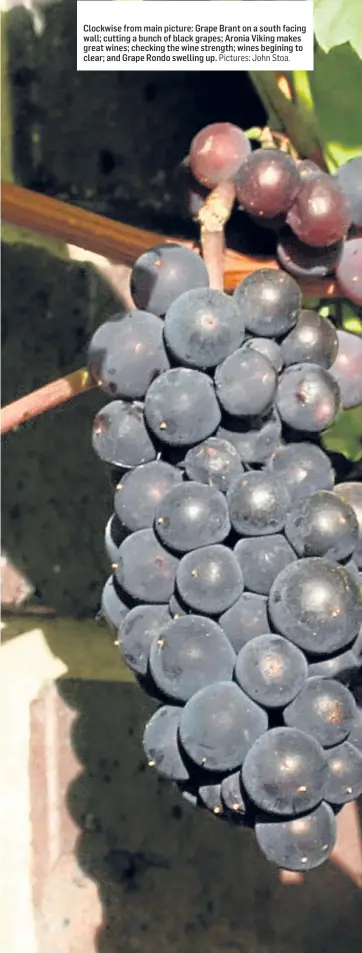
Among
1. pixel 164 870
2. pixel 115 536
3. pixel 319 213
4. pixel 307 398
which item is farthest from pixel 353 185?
pixel 164 870

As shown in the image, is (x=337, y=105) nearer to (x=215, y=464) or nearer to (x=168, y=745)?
(x=215, y=464)

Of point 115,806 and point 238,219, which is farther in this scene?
point 115,806

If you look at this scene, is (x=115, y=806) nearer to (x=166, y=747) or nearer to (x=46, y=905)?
(x=46, y=905)

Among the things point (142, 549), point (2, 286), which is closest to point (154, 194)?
point (2, 286)

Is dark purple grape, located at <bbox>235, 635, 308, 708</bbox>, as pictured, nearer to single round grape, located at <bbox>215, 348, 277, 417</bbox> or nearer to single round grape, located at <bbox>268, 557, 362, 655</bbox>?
single round grape, located at <bbox>268, 557, 362, 655</bbox>

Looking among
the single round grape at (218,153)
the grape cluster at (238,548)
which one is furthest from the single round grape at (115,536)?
the single round grape at (218,153)

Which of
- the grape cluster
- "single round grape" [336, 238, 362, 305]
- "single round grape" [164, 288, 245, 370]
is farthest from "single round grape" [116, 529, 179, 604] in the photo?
"single round grape" [336, 238, 362, 305]

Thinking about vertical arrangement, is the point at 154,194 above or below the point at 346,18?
below
